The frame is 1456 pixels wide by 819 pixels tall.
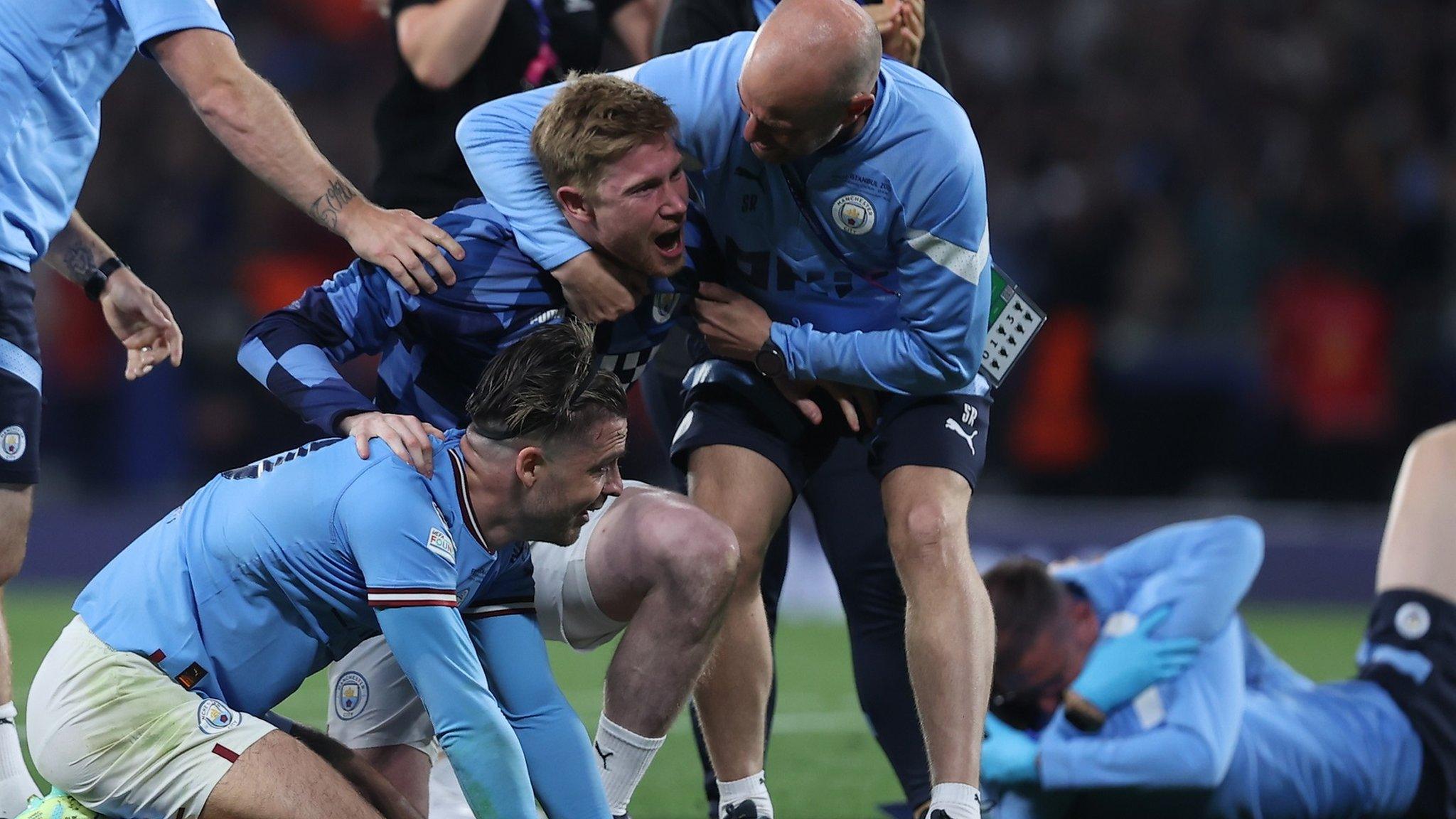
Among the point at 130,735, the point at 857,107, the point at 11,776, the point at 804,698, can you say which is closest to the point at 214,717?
the point at 130,735

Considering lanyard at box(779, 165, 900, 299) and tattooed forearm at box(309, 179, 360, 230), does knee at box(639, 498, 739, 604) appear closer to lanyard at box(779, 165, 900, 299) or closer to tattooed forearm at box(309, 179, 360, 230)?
lanyard at box(779, 165, 900, 299)

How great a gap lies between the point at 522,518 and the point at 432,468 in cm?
18

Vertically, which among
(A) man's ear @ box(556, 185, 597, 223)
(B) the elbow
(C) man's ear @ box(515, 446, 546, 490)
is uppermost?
(A) man's ear @ box(556, 185, 597, 223)

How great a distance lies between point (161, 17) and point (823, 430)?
1.58 m

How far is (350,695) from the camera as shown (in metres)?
3.61

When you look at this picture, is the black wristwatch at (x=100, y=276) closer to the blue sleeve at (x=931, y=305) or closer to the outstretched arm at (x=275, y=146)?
the outstretched arm at (x=275, y=146)

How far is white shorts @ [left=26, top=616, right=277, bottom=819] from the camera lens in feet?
9.55

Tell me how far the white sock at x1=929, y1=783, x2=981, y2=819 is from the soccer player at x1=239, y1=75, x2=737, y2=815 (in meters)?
0.50

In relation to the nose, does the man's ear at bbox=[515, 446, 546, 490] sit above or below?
below

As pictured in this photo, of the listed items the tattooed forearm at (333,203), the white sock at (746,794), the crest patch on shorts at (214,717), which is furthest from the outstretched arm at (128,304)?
the white sock at (746,794)

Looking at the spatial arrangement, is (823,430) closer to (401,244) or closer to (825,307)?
(825,307)

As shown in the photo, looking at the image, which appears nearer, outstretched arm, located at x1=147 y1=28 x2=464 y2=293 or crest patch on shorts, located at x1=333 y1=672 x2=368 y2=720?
outstretched arm, located at x1=147 y1=28 x2=464 y2=293

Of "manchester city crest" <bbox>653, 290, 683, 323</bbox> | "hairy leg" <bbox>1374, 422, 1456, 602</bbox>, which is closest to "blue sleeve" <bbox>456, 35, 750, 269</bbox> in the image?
"manchester city crest" <bbox>653, 290, 683, 323</bbox>

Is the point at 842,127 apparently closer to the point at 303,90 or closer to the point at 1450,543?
the point at 1450,543
